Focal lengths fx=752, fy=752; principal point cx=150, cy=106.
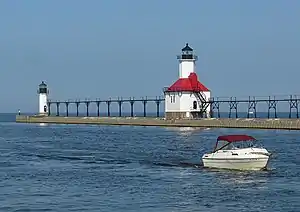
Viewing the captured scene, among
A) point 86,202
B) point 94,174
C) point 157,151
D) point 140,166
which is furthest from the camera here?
point 157,151

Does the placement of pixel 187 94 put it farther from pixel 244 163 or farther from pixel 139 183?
pixel 139 183

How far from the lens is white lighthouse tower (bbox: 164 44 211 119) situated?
118 m

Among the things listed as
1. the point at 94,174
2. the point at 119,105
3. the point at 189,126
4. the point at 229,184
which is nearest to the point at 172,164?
the point at 94,174

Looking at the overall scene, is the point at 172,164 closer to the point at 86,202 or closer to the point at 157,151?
the point at 157,151

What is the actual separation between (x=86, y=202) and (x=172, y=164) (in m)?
18.6

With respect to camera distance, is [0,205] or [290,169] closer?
[0,205]

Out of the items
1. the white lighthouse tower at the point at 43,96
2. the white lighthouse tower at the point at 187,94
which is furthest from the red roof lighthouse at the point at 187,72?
the white lighthouse tower at the point at 43,96

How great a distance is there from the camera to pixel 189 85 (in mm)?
118062

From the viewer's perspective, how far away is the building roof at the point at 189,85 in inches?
4638

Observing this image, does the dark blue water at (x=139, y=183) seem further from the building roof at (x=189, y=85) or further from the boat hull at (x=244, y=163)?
the building roof at (x=189, y=85)

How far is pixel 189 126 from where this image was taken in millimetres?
114562

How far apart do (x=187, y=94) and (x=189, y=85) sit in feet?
5.14

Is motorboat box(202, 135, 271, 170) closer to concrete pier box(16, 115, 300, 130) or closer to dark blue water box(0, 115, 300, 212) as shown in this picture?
dark blue water box(0, 115, 300, 212)

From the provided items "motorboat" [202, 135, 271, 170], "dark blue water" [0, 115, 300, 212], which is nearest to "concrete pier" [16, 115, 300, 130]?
"dark blue water" [0, 115, 300, 212]
